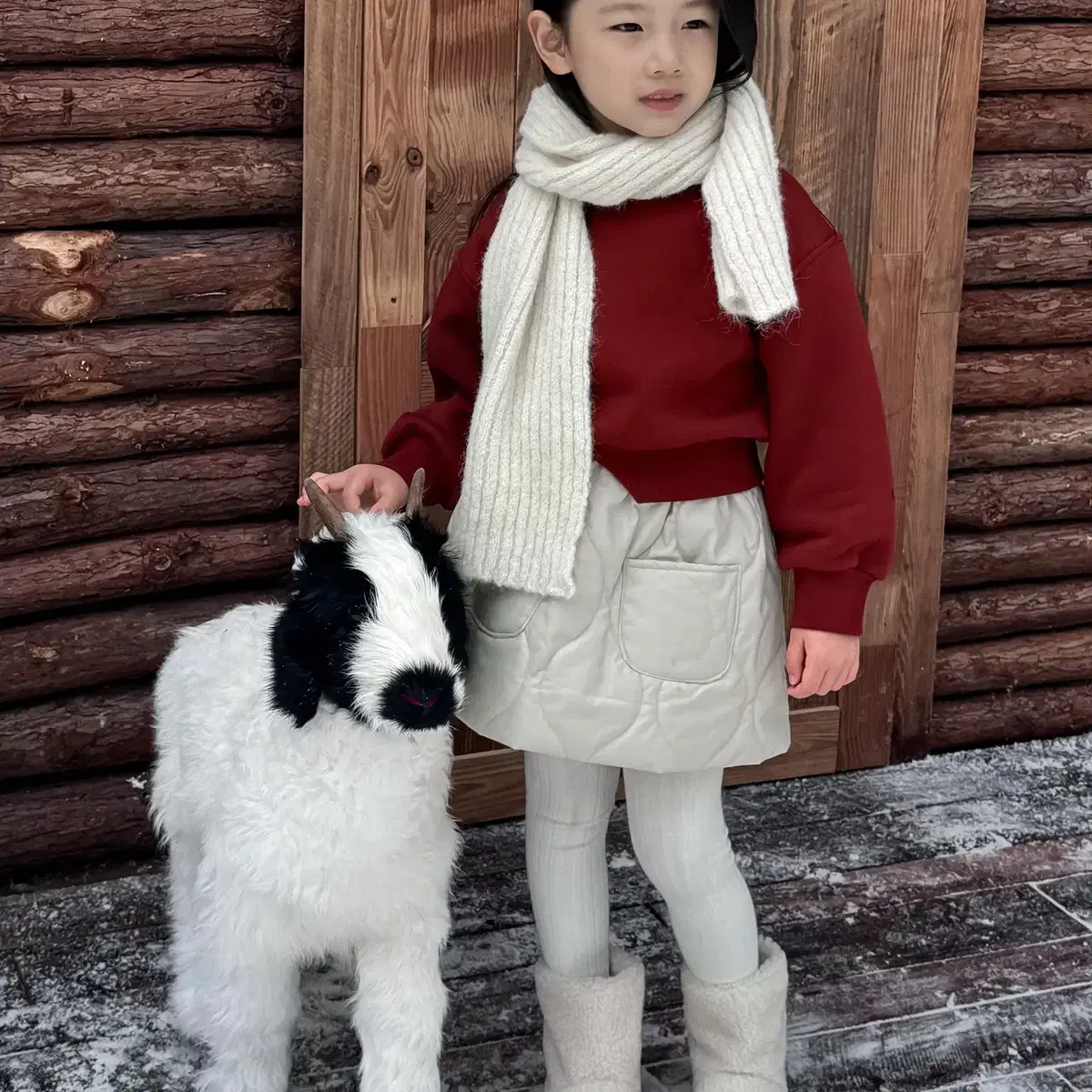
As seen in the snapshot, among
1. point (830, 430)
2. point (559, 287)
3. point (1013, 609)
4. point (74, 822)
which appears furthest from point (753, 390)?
point (1013, 609)

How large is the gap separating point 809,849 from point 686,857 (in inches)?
40.2

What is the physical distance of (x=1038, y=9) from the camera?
3289 millimetres

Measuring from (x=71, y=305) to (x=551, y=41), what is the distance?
1063 mm

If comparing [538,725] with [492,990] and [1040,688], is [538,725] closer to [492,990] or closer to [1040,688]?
[492,990]

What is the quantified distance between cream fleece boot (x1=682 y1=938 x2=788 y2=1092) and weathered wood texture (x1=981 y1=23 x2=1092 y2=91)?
2.01 m

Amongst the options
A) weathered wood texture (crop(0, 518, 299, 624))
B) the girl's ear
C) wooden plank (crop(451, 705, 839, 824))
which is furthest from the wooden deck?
the girl's ear

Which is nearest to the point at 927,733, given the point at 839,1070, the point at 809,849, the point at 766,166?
the point at 809,849

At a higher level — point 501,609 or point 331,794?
point 501,609

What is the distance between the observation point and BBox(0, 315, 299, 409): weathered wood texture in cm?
270

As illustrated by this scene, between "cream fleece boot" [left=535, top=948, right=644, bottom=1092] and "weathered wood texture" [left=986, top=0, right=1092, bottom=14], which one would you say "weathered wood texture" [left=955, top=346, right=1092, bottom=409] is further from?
"cream fleece boot" [left=535, top=948, right=644, bottom=1092]

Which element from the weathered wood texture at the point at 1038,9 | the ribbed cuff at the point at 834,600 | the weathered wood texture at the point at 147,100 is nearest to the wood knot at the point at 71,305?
the weathered wood texture at the point at 147,100

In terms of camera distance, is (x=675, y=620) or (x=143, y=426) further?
(x=143, y=426)

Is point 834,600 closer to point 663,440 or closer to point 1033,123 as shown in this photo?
point 663,440

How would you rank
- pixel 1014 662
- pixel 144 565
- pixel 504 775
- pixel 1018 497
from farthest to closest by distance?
pixel 1014 662, pixel 1018 497, pixel 504 775, pixel 144 565
